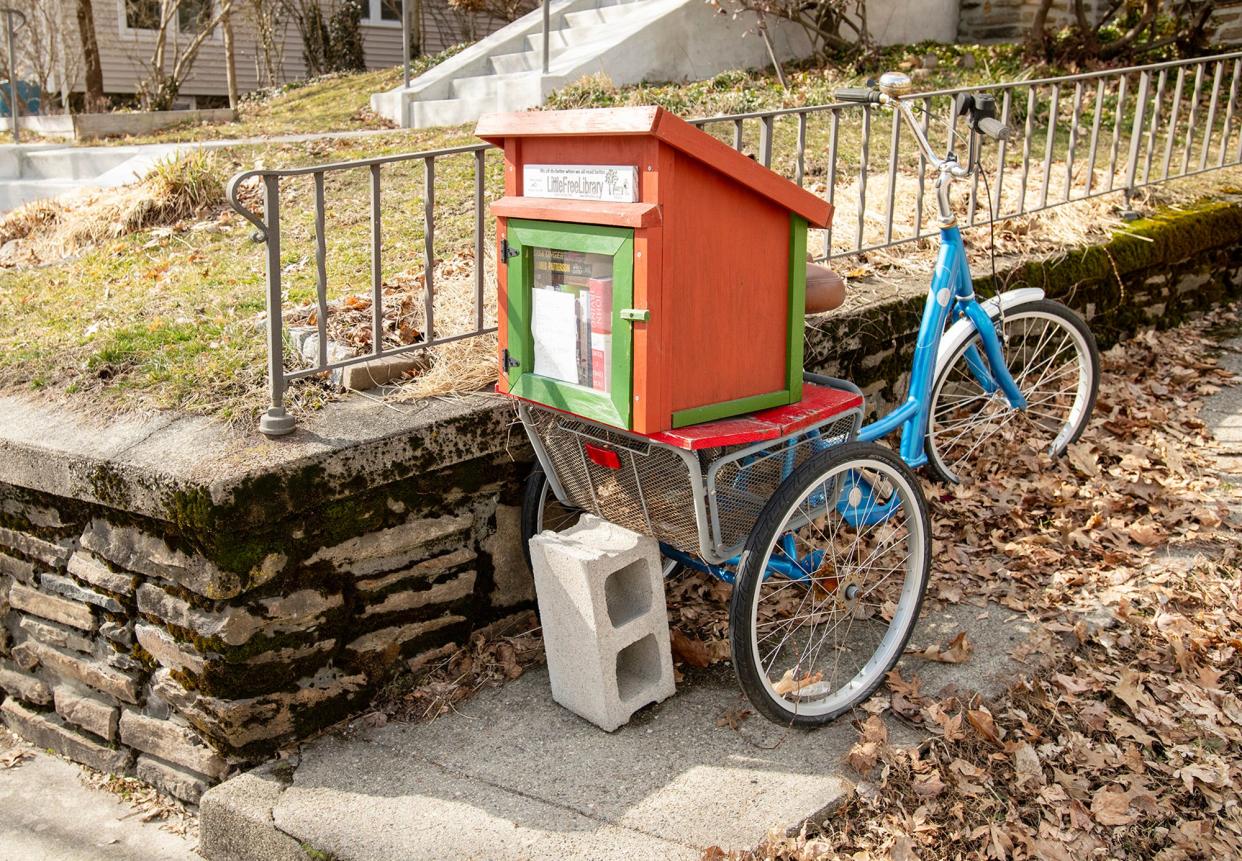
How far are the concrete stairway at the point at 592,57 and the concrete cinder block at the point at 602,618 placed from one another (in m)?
6.74

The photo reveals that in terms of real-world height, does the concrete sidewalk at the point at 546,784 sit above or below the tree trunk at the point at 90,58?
below

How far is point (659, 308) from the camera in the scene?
2.70 metres

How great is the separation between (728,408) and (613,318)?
1.30 feet

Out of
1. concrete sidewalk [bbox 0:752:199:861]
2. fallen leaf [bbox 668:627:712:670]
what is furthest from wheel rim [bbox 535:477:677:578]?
concrete sidewalk [bbox 0:752:199:861]

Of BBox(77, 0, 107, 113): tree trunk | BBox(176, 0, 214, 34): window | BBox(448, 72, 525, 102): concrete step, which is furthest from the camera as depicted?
BBox(176, 0, 214, 34): window

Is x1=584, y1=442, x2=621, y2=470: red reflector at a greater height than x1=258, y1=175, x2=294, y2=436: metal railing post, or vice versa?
x1=258, y1=175, x2=294, y2=436: metal railing post

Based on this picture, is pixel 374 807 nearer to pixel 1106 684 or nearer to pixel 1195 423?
pixel 1106 684

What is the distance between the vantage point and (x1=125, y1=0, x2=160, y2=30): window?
1686 cm

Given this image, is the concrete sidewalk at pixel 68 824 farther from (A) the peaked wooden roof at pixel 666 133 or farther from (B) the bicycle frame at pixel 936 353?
(A) the peaked wooden roof at pixel 666 133

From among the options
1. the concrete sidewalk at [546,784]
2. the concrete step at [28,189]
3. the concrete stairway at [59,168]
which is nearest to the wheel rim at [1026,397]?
the concrete sidewalk at [546,784]

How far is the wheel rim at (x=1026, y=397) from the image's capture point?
4.32 m

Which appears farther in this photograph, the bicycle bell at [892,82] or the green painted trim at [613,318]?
the bicycle bell at [892,82]

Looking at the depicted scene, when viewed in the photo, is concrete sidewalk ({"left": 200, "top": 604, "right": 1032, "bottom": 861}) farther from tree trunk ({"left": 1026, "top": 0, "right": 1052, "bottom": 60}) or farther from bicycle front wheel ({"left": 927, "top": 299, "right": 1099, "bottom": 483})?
tree trunk ({"left": 1026, "top": 0, "right": 1052, "bottom": 60})

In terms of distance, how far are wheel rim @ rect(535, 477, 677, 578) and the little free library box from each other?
460 mm
